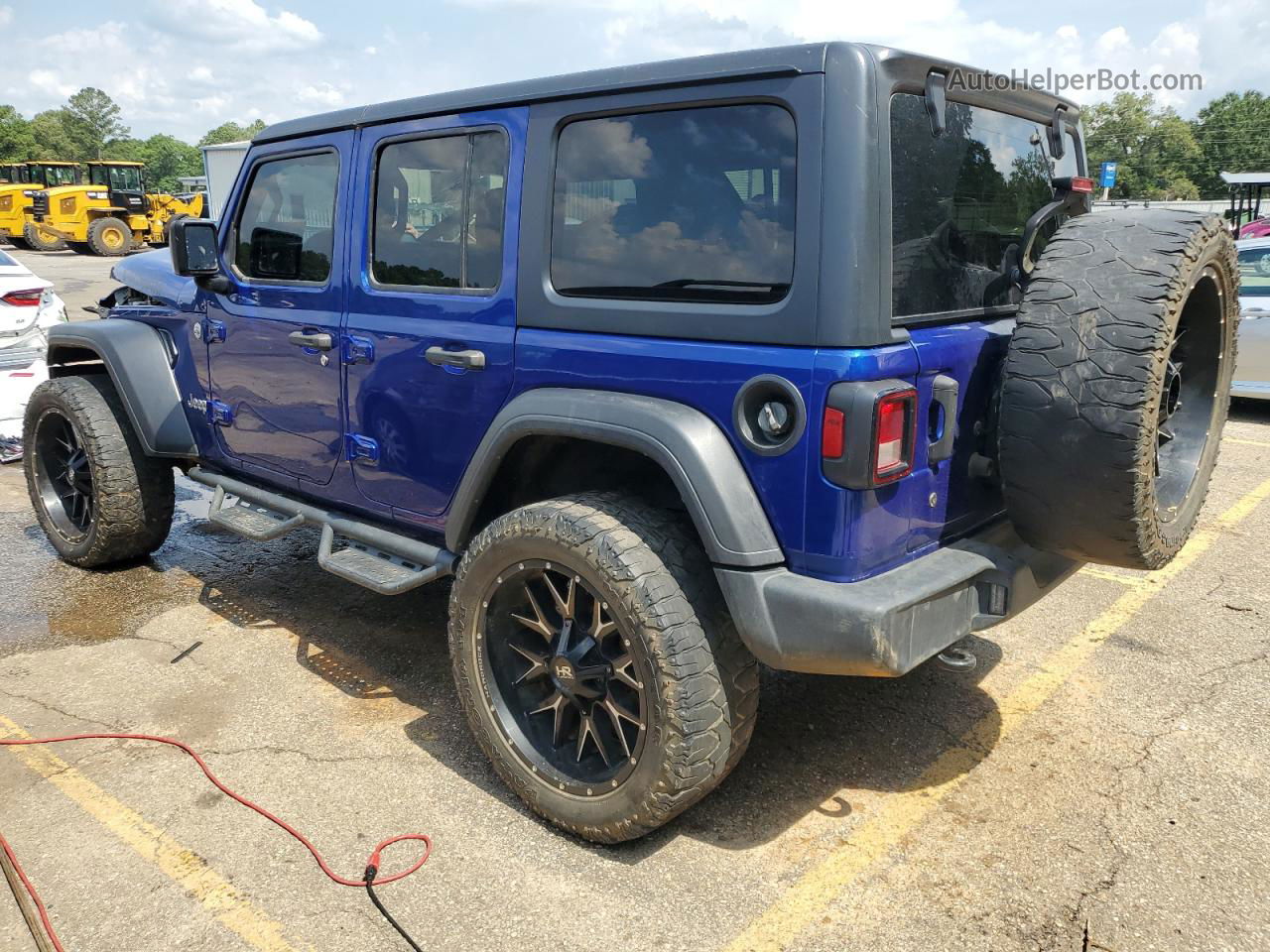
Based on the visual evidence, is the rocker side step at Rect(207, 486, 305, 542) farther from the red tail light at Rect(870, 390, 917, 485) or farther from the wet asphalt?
the red tail light at Rect(870, 390, 917, 485)

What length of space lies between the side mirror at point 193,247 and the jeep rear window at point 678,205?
6.35ft

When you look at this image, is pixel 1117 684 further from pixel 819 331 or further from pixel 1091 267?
pixel 819 331

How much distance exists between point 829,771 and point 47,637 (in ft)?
11.3

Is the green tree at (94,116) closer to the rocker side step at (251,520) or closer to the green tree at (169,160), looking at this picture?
the green tree at (169,160)

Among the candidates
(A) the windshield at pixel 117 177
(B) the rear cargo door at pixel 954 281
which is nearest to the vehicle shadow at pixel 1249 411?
(B) the rear cargo door at pixel 954 281

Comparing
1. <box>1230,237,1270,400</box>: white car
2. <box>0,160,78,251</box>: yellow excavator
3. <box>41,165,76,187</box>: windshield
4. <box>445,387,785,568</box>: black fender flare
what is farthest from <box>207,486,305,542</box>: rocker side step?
<box>41,165,76,187</box>: windshield

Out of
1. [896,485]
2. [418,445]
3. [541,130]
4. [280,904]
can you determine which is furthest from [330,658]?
[896,485]

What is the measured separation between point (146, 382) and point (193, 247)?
0.90 m

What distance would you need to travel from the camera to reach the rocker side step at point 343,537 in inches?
132

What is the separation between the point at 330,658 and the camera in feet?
13.3

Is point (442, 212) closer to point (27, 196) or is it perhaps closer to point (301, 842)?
point (301, 842)

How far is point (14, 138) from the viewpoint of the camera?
A: 8412 centimetres

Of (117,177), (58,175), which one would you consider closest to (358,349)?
(117,177)

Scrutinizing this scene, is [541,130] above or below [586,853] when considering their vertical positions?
above
